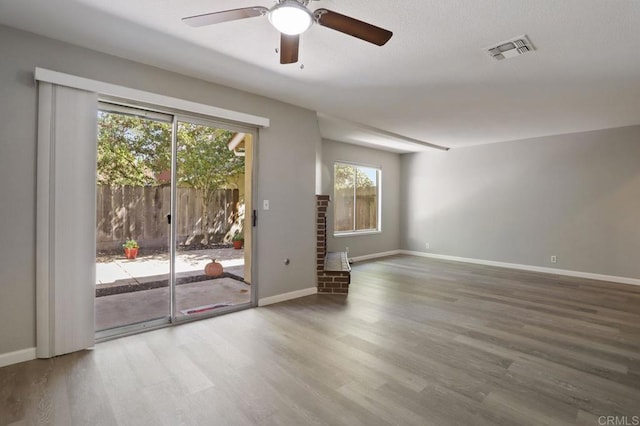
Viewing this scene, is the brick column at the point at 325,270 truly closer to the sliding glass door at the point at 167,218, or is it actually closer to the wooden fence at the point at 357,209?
the sliding glass door at the point at 167,218

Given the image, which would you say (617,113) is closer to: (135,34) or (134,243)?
(135,34)

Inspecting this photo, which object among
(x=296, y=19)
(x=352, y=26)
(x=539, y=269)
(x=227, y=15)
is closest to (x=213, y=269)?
(x=227, y=15)

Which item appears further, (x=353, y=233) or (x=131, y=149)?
(x=353, y=233)

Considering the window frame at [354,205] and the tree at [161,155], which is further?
the window frame at [354,205]

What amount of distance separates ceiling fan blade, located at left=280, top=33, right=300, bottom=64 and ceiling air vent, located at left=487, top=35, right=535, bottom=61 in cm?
162

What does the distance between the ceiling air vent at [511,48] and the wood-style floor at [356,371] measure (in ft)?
8.14

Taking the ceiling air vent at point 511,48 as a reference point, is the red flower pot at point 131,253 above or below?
below

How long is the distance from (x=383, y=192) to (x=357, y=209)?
0.89 metres

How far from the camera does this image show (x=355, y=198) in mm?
6922

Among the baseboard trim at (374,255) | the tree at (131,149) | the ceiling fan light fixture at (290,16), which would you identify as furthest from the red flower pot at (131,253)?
the baseboard trim at (374,255)

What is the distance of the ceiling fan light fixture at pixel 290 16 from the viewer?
1738 millimetres

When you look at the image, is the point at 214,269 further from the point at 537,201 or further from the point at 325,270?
the point at 537,201

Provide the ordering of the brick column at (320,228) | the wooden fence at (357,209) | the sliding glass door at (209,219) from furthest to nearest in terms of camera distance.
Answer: the wooden fence at (357,209) → the brick column at (320,228) → the sliding glass door at (209,219)

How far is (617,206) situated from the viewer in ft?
16.6
